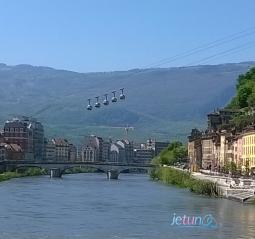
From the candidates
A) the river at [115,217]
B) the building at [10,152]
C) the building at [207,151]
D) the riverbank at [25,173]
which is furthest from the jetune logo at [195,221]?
the building at [10,152]

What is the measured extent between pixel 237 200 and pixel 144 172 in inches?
4365

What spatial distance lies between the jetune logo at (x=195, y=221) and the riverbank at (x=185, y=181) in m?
23.1

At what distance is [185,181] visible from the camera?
8788 centimetres

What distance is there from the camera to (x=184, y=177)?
91688 millimetres

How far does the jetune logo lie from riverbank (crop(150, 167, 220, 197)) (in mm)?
23120

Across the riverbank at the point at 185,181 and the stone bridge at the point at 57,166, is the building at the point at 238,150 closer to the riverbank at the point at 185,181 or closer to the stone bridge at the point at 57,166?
the riverbank at the point at 185,181

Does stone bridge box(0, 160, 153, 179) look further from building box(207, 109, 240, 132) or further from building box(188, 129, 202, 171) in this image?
building box(207, 109, 240, 132)

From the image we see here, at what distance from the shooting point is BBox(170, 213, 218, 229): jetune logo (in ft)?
138

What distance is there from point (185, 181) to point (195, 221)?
44102 millimetres

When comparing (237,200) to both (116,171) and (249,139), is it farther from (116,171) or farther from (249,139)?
(116,171)

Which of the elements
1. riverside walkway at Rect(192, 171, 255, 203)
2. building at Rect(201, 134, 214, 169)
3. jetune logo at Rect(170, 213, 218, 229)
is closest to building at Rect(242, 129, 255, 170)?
riverside walkway at Rect(192, 171, 255, 203)

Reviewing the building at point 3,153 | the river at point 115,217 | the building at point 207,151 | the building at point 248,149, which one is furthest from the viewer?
the building at point 3,153

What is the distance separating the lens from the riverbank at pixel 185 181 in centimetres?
7159

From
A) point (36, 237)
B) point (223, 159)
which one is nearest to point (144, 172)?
point (223, 159)
